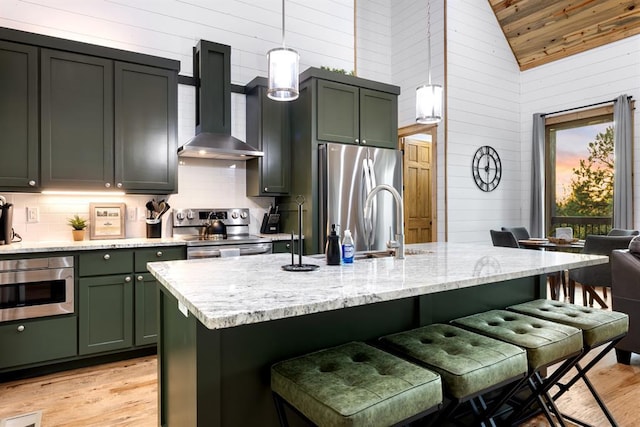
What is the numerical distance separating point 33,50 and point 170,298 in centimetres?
267

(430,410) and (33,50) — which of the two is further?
(33,50)

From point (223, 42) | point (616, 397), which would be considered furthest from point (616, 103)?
point (223, 42)

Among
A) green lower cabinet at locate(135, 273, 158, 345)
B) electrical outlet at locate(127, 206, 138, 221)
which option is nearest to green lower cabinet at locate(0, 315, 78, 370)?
green lower cabinet at locate(135, 273, 158, 345)

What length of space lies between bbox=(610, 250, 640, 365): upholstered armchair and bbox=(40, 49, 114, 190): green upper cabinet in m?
4.12

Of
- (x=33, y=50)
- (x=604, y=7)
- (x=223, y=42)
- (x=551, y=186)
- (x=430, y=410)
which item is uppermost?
(x=604, y=7)

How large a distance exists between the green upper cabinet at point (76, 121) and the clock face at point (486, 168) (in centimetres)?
483

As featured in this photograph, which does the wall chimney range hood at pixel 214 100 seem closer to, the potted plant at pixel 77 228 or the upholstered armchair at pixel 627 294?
the potted plant at pixel 77 228

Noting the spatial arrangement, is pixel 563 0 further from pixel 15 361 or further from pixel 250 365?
pixel 15 361

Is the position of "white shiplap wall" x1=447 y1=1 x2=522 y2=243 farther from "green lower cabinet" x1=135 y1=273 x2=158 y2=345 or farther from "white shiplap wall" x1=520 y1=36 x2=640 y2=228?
"green lower cabinet" x1=135 y1=273 x2=158 y2=345

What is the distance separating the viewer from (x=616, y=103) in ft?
17.5

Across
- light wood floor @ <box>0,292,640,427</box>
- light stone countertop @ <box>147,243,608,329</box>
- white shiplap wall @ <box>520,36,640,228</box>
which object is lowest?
light wood floor @ <box>0,292,640,427</box>

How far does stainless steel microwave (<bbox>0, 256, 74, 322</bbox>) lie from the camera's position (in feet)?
9.02

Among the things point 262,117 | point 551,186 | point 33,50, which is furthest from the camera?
point 551,186

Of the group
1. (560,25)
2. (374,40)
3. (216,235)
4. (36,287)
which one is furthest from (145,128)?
(560,25)
